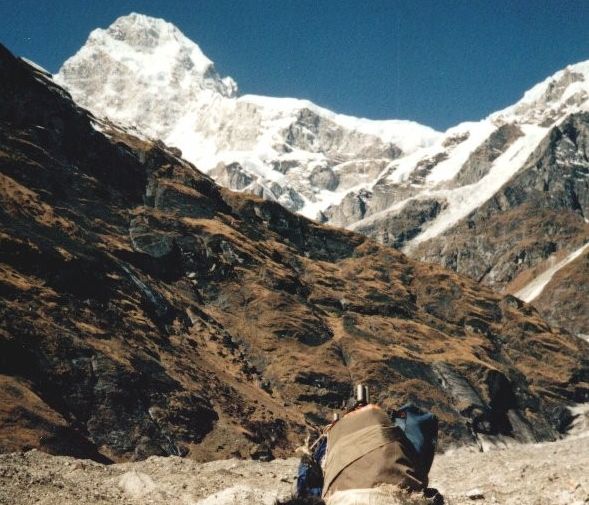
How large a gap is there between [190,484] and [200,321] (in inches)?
2979

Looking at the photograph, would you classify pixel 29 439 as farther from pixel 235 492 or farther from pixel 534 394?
pixel 534 394

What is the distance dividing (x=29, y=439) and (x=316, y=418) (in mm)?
43223

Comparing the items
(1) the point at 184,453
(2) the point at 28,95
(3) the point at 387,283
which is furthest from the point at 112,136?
(1) the point at 184,453

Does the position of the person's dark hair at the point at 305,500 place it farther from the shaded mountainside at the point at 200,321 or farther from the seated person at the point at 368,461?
the shaded mountainside at the point at 200,321

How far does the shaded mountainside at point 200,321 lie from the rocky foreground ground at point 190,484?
2500cm

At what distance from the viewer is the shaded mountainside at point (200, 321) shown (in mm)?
67562

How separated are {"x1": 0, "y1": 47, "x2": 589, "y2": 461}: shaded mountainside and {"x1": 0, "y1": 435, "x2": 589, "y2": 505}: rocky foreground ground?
25.0 m

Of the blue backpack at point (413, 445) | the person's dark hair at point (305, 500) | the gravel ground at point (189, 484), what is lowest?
the gravel ground at point (189, 484)

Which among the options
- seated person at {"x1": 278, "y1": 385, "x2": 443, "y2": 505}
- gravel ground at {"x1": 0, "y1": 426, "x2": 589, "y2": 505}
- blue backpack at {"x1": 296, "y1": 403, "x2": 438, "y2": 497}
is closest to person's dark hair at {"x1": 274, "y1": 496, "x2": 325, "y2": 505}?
blue backpack at {"x1": 296, "y1": 403, "x2": 438, "y2": 497}

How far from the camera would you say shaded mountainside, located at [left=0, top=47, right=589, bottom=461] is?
67.6 meters

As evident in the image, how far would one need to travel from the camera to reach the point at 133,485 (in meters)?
23.8

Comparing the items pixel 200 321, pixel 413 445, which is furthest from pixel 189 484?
pixel 200 321

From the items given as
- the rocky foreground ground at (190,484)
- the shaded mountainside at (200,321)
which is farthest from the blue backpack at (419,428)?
the shaded mountainside at (200,321)

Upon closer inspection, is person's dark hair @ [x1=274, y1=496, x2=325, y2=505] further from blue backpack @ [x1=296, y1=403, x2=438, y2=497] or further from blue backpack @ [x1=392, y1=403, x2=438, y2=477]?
blue backpack @ [x1=392, y1=403, x2=438, y2=477]
